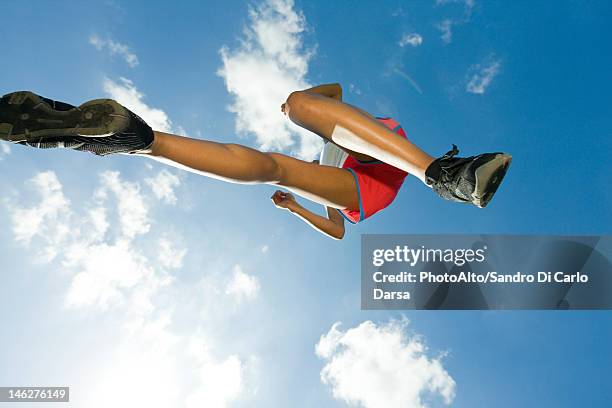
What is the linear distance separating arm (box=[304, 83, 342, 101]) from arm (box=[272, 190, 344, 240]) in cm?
135

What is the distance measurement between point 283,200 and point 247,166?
179cm

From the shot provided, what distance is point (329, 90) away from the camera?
8.91 ft

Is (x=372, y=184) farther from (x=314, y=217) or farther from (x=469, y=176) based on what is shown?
(x=314, y=217)

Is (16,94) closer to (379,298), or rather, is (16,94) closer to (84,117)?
(84,117)

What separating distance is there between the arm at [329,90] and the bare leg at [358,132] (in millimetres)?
241

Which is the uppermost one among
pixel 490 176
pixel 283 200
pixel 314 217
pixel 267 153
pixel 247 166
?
pixel 283 200

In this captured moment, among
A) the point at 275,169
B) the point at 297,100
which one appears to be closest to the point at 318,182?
the point at 275,169

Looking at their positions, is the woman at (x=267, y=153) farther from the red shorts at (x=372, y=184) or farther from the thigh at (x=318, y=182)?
the red shorts at (x=372, y=184)

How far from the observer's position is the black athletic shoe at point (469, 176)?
190 cm

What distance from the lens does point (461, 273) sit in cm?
625

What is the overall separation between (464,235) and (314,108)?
470 centimetres

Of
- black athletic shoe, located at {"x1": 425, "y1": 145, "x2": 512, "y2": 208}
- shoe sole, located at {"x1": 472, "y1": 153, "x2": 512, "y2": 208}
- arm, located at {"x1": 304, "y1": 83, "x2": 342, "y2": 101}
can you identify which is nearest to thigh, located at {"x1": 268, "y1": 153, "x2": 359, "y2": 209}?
arm, located at {"x1": 304, "y1": 83, "x2": 342, "y2": 101}

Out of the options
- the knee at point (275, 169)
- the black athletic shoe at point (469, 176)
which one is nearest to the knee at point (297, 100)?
the knee at point (275, 169)

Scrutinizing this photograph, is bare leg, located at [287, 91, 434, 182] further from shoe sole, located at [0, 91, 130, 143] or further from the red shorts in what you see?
shoe sole, located at [0, 91, 130, 143]
